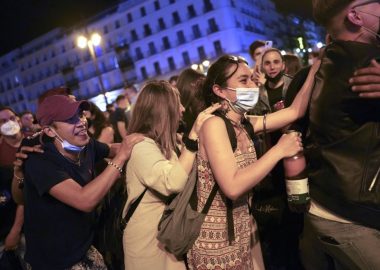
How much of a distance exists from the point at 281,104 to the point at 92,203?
184cm

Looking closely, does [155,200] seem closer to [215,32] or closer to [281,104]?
[281,104]

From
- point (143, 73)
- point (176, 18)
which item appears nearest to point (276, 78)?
point (176, 18)

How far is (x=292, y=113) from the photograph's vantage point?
9.14 ft

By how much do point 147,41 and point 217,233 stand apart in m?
55.9

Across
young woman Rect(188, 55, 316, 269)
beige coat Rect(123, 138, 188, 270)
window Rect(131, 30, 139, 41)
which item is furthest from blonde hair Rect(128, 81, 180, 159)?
window Rect(131, 30, 139, 41)

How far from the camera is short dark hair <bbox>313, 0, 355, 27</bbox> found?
6.13 ft

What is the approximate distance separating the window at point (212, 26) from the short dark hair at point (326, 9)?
49.1 m

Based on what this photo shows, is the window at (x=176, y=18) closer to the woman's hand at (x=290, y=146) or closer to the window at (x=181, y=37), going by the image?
the window at (x=181, y=37)

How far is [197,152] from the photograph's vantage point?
2.55m

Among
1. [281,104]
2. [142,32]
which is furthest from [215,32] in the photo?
[281,104]

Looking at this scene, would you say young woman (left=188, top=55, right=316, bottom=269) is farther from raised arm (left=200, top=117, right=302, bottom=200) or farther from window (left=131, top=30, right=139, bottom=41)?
window (left=131, top=30, right=139, bottom=41)

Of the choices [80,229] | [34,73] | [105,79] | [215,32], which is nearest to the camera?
[80,229]

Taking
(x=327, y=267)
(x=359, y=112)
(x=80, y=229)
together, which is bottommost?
(x=327, y=267)

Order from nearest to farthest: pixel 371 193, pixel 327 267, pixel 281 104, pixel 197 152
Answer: pixel 371 193 → pixel 327 267 → pixel 197 152 → pixel 281 104
